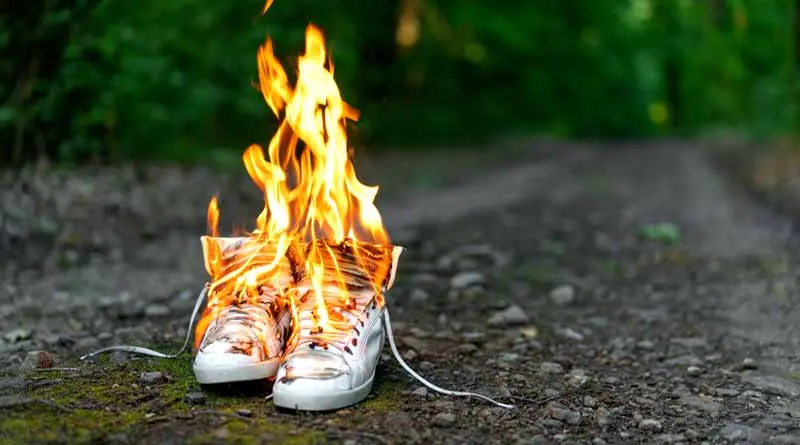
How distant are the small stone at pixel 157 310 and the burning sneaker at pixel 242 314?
1409 mm

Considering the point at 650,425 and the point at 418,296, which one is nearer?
the point at 650,425

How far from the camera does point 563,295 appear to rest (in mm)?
5125

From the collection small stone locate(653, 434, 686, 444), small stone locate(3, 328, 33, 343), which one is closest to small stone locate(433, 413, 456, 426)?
small stone locate(653, 434, 686, 444)

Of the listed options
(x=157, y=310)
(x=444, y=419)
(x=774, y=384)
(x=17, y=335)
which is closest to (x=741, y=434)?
(x=774, y=384)

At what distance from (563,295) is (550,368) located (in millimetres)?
A: 1625

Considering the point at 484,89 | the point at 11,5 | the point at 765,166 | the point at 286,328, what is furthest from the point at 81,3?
the point at 484,89

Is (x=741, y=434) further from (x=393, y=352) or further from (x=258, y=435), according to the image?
(x=258, y=435)

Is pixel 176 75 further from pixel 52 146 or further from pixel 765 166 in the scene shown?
pixel 765 166

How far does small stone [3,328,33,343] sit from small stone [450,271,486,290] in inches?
96.1

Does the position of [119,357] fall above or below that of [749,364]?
above

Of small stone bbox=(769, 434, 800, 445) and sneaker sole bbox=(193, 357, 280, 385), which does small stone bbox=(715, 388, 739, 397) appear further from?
sneaker sole bbox=(193, 357, 280, 385)

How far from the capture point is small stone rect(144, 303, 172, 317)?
4.41 m

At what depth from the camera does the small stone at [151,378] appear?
2.93 metres

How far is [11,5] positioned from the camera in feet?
24.1
